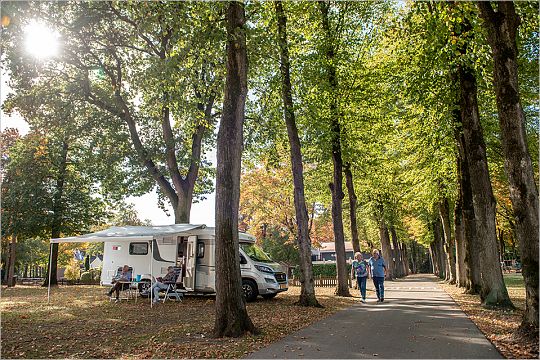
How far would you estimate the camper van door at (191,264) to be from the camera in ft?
54.9

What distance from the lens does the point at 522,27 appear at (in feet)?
45.5

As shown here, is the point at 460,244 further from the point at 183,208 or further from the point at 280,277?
the point at 183,208

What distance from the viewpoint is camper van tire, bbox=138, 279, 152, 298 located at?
58.0 ft

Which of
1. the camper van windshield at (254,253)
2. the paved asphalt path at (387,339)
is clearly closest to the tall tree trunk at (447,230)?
the camper van windshield at (254,253)

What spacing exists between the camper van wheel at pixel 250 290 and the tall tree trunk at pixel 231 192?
7397mm

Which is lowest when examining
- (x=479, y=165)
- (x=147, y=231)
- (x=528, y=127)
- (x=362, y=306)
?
(x=362, y=306)

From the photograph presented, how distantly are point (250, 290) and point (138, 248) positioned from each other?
5924mm

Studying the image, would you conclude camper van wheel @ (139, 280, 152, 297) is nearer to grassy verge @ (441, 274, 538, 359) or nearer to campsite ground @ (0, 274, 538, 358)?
campsite ground @ (0, 274, 538, 358)

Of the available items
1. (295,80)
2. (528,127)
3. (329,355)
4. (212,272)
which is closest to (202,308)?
(212,272)

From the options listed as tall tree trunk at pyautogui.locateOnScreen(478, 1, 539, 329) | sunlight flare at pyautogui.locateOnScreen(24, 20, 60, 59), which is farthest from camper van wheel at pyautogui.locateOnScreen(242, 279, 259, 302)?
sunlight flare at pyautogui.locateOnScreen(24, 20, 60, 59)

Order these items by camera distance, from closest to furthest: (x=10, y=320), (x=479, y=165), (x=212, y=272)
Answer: (x=10, y=320) < (x=479, y=165) < (x=212, y=272)

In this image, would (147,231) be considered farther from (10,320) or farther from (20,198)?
(20,198)

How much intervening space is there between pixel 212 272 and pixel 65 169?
58.4 ft

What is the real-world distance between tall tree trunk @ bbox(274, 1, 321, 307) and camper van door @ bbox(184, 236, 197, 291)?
14.9 feet
